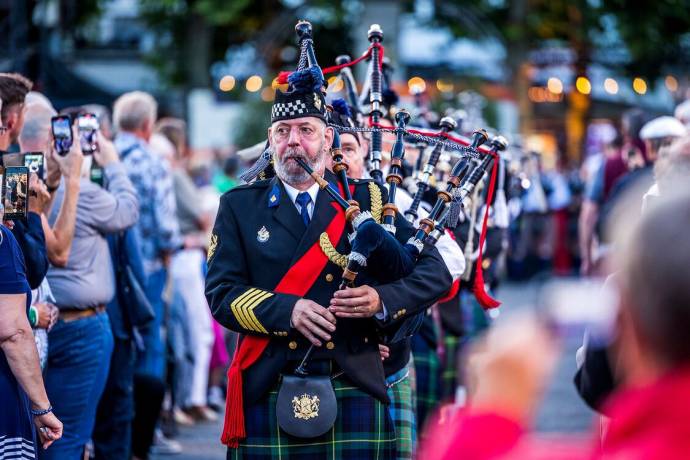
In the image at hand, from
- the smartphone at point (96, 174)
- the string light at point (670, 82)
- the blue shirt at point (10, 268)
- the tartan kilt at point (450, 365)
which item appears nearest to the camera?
the blue shirt at point (10, 268)

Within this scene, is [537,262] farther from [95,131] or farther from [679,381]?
[679,381]

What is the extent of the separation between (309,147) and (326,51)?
2568cm

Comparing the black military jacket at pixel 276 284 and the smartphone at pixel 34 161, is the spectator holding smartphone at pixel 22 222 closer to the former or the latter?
the smartphone at pixel 34 161

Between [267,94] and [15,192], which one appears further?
[267,94]

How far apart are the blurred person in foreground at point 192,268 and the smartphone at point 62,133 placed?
3832mm

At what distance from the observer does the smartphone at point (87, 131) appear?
5707 millimetres

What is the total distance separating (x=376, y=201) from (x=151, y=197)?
11.7 ft

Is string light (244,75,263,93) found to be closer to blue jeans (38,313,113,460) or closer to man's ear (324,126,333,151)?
blue jeans (38,313,113,460)

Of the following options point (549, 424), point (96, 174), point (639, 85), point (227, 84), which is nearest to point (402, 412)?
point (96, 174)

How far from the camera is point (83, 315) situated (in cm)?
542

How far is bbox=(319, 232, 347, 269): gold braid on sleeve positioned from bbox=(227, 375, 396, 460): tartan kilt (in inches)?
15.3

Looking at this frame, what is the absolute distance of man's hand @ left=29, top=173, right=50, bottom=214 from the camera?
473 cm

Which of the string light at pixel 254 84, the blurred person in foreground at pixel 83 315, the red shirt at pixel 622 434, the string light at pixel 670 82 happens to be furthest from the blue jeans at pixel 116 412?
the string light at pixel 670 82

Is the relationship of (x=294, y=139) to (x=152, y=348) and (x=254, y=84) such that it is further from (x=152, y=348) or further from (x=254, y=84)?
(x=254, y=84)
